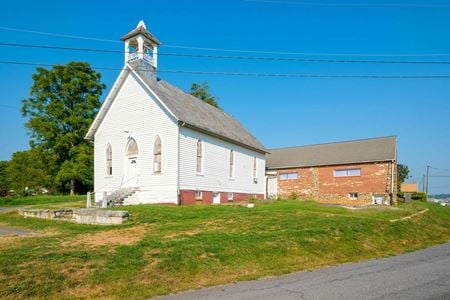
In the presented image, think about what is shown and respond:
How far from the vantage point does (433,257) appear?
11133 mm

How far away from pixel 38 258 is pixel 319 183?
3107 cm

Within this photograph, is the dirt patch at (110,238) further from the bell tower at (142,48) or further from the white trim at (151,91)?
the bell tower at (142,48)

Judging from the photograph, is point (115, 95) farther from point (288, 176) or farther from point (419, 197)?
point (419, 197)

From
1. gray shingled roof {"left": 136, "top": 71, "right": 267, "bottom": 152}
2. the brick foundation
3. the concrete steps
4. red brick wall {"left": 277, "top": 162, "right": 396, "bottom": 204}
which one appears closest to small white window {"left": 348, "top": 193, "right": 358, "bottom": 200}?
red brick wall {"left": 277, "top": 162, "right": 396, "bottom": 204}

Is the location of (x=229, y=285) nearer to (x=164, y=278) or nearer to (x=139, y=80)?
(x=164, y=278)

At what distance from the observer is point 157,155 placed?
2267 cm

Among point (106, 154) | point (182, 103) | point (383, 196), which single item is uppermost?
point (182, 103)

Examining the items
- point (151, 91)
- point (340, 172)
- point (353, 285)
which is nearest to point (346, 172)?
point (340, 172)

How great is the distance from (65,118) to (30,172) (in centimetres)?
755

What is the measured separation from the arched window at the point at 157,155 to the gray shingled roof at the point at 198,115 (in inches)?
90.7

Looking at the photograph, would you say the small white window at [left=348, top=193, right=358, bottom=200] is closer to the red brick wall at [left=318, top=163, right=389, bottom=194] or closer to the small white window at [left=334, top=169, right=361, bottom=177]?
the red brick wall at [left=318, top=163, right=389, bottom=194]

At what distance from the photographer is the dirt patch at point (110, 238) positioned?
36.0 feet

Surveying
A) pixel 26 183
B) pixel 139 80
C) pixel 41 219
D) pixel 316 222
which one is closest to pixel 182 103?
pixel 139 80

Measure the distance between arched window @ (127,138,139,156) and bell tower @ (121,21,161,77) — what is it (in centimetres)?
481
